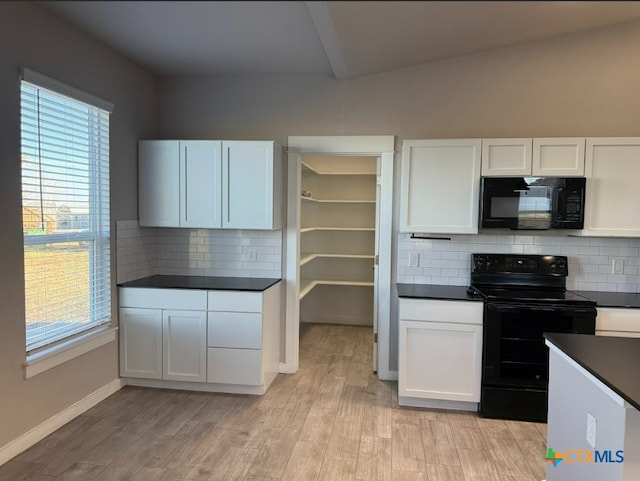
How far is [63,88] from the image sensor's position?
271 centimetres

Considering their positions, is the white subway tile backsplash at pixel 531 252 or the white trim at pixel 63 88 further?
the white subway tile backsplash at pixel 531 252

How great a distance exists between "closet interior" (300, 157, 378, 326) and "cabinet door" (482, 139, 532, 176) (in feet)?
7.64

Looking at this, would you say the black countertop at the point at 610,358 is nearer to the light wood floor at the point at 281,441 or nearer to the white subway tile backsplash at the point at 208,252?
the light wood floor at the point at 281,441

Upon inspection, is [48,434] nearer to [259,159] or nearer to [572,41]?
[259,159]

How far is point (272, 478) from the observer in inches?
89.9

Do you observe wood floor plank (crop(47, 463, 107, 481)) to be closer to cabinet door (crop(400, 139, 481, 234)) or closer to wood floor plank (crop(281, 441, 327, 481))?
wood floor plank (crop(281, 441, 327, 481))

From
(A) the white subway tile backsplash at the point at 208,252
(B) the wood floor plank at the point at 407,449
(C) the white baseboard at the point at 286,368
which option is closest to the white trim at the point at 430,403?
(B) the wood floor plank at the point at 407,449

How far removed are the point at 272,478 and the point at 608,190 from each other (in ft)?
9.66

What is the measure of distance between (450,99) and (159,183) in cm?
249

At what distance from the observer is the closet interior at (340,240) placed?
217 inches

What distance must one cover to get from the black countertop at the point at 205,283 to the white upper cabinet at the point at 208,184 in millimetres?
457

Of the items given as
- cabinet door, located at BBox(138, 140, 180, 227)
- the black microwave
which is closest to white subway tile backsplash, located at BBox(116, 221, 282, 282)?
cabinet door, located at BBox(138, 140, 180, 227)

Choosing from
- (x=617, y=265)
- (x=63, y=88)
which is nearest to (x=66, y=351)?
(x=63, y=88)

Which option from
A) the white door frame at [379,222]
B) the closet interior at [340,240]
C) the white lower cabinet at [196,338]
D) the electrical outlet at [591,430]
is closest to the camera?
the electrical outlet at [591,430]
